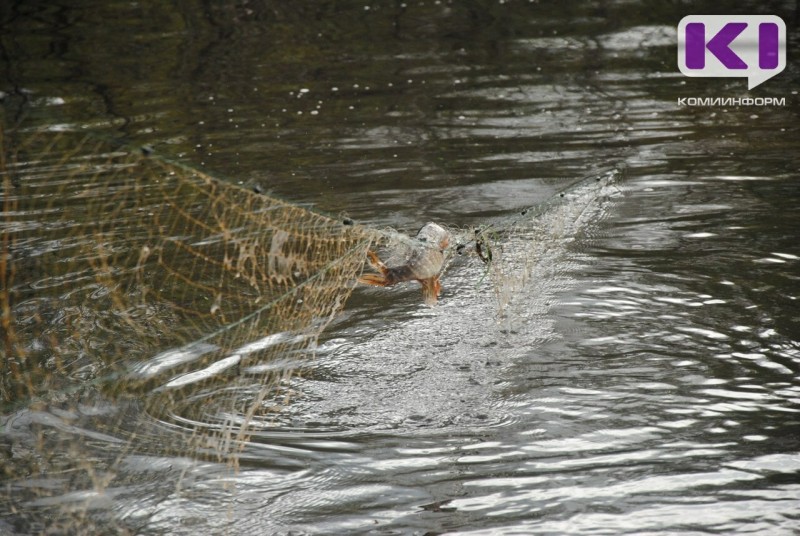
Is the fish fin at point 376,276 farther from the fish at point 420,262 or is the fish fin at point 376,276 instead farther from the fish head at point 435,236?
the fish head at point 435,236

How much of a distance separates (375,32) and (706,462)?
1086 cm

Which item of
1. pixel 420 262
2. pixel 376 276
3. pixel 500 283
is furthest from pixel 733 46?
pixel 376 276

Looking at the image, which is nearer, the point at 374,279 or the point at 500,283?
the point at 374,279

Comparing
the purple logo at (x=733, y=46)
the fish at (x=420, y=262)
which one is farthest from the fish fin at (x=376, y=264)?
the purple logo at (x=733, y=46)

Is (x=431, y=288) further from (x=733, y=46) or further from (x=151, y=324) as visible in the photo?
(x=733, y=46)

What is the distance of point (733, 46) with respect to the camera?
1362 centimetres

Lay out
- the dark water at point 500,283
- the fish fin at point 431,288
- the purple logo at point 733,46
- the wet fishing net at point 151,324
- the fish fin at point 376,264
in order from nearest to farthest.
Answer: the dark water at point 500,283 < the wet fishing net at point 151,324 < the fish fin at point 376,264 < the fish fin at point 431,288 < the purple logo at point 733,46

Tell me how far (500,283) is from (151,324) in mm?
2419

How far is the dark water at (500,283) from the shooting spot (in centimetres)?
479

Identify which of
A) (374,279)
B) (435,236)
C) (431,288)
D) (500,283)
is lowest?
(500,283)

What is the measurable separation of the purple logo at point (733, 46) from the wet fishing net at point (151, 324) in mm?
4468

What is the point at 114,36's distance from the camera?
14828 millimetres

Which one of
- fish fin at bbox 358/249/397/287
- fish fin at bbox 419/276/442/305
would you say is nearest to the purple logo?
fish fin at bbox 419/276/442/305

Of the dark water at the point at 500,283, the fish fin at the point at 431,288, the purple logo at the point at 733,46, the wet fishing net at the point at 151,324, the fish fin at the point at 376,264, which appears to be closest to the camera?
the dark water at the point at 500,283
